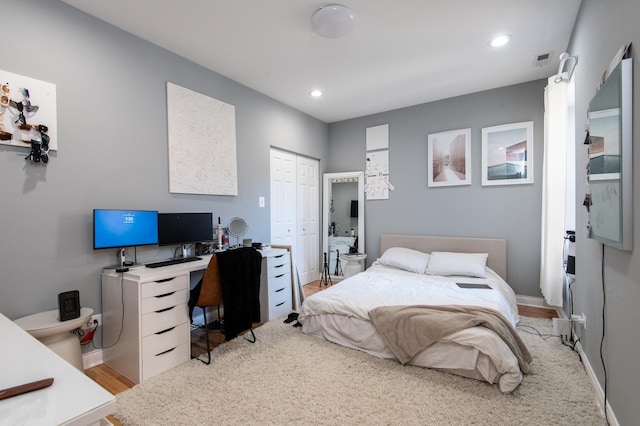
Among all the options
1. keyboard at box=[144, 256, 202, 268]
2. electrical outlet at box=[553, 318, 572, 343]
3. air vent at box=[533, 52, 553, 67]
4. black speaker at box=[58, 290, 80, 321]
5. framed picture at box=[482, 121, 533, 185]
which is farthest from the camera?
framed picture at box=[482, 121, 533, 185]

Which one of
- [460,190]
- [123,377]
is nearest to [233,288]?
[123,377]

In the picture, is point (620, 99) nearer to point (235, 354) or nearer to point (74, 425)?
point (74, 425)

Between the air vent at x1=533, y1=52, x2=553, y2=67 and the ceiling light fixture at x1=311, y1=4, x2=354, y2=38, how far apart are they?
7.07ft

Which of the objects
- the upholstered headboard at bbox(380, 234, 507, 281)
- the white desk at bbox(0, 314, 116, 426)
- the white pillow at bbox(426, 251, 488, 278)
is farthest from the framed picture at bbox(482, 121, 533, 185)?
the white desk at bbox(0, 314, 116, 426)

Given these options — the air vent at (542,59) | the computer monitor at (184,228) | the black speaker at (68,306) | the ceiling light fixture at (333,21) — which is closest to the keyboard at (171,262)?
the computer monitor at (184,228)

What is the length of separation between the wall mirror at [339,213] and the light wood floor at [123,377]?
2.54 m

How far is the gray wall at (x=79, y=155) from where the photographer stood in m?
2.09

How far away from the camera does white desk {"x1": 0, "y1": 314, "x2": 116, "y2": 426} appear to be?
703 millimetres

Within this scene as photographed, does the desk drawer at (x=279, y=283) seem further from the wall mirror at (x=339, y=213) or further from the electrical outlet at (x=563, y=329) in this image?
the electrical outlet at (x=563, y=329)

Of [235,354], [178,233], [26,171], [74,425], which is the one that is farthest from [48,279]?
[74,425]

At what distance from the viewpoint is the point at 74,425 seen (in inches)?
27.5

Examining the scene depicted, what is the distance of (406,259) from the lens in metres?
4.03

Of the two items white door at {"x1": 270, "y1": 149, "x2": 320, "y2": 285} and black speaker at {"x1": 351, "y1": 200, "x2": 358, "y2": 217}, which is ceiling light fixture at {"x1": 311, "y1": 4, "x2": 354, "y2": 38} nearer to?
white door at {"x1": 270, "y1": 149, "x2": 320, "y2": 285}

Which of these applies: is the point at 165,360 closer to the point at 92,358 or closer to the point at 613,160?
the point at 92,358
